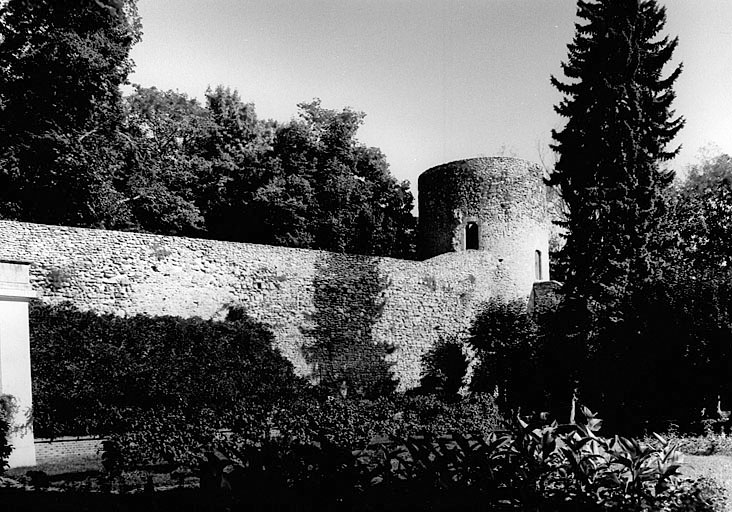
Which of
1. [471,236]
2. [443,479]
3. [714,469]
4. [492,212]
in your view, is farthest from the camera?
[471,236]

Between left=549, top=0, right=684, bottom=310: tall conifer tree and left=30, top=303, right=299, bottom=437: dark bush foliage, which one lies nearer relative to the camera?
left=30, top=303, right=299, bottom=437: dark bush foliage

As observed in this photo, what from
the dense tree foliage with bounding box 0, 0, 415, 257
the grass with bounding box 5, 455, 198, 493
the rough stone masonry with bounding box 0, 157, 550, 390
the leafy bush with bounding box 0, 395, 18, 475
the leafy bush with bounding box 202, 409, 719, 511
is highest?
the dense tree foliage with bounding box 0, 0, 415, 257

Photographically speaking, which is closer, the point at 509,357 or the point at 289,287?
the point at 289,287

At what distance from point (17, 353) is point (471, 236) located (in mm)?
16643

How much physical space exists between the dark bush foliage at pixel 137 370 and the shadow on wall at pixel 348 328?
2.91m

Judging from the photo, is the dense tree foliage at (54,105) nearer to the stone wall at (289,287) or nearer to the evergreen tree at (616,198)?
the stone wall at (289,287)

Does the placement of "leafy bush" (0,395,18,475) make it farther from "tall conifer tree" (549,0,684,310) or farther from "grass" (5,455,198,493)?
"tall conifer tree" (549,0,684,310)

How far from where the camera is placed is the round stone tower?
2414 cm

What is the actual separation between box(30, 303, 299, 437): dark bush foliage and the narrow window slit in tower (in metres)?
10.3

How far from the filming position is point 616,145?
1623 cm

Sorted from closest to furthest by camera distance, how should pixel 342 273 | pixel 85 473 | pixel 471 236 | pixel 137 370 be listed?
pixel 85 473 < pixel 137 370 < pixel 342 273 < pixel 471 236

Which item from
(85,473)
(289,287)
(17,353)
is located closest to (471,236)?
(289,287)

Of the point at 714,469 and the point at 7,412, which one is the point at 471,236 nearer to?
the point at 714,469

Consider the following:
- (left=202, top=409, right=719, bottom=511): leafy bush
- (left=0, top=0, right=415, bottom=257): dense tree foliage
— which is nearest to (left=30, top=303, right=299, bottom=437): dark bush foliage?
(left=0, top=0, right=415, bottom=257): dense tree foliage
